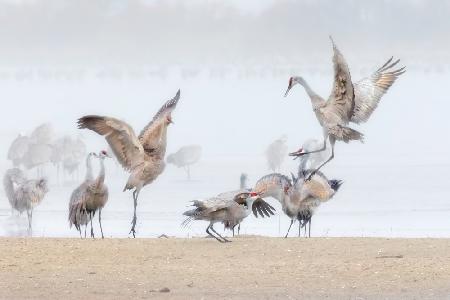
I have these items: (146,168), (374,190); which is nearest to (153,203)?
(374,190)

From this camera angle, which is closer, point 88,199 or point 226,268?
point 226,268

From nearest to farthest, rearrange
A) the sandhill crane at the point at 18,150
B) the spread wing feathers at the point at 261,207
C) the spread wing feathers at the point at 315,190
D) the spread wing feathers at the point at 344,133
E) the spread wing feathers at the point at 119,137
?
the spread wing feathers at the point at 119,137
the spread wing feathers at the point at 344,133
the spread wing feathers at the point at 261,207
the spread wing feathers at the point at 315,190
the sandhill crane at the point at 18,150

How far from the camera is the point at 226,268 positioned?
10.4 meters

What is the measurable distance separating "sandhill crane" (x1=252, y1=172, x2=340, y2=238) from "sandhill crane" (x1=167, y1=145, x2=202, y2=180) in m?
12.5

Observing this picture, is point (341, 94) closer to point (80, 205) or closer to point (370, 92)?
point (370, 92)

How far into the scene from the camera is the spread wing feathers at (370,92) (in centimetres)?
1305

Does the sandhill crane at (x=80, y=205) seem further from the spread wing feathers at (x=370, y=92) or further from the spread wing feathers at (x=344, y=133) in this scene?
the spread wing feathers at (x=370, y=92)

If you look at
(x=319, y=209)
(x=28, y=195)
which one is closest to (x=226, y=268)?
(x=28, y=195)

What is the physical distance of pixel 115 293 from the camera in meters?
9.46

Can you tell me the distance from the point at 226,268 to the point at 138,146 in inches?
105

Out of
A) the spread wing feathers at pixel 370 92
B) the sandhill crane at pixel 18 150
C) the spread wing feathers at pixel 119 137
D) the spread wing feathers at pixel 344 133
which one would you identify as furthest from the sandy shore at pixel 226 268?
the sandhill crane at pixel 18 150

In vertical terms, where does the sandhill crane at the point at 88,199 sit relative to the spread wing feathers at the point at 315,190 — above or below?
below

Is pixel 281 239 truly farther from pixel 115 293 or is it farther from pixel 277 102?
pixel 277 102

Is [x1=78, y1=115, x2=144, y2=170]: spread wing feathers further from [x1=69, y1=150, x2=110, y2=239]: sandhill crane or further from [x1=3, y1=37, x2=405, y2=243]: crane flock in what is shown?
[x1=69, y1=150, x2=110, y2=239]: sandhill crane
